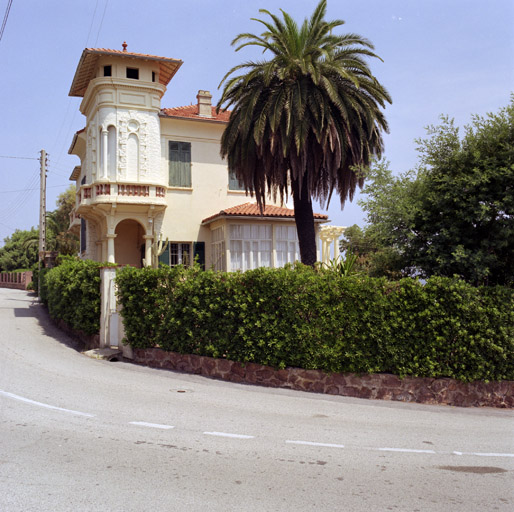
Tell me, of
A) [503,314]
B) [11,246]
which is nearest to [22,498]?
[503,314]

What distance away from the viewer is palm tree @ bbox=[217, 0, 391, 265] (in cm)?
1673

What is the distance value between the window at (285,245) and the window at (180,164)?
16.9 feet

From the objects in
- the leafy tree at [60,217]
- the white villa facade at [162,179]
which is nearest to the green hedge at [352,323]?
the white villa facade at [162,179]

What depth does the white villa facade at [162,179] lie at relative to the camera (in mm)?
23844

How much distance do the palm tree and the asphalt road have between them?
894 centimetres

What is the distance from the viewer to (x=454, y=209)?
434 inches

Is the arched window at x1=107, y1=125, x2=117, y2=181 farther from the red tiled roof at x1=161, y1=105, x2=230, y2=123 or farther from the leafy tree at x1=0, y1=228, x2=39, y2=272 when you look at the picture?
the leafy tree at x1=0, y1=228, x2=39, y2=272

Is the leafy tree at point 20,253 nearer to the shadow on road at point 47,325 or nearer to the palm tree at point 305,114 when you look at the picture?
the shadow on road at point 47,325

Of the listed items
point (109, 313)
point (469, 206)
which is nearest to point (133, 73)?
point (109, 313)

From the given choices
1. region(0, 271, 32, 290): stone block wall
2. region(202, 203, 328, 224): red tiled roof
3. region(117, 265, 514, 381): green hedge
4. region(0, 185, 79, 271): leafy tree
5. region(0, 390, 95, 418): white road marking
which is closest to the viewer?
region(0, 390, 95, 418): white road marking

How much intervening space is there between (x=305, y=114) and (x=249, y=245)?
330 inches

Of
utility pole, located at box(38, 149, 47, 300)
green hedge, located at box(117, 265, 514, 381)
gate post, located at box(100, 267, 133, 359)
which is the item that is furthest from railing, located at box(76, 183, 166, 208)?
utility pole, located at box(38, 149, 47, 300)

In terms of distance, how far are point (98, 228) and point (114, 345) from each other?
14.9 m

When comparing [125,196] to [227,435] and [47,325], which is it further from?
[227,435]
